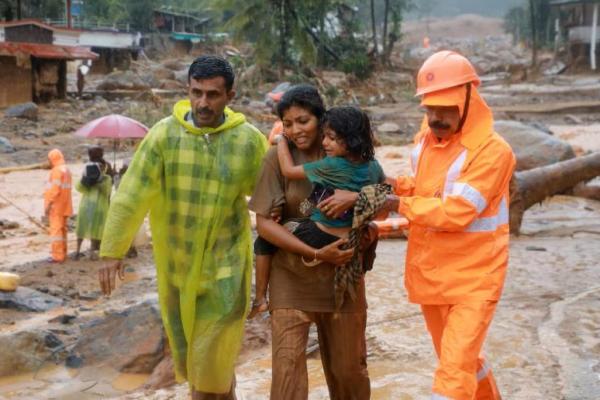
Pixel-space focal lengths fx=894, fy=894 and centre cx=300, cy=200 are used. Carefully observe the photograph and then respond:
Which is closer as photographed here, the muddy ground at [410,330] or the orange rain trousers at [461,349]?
the orange rain trousers at [461,349]

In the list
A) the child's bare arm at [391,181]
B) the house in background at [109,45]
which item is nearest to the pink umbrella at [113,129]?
the child's bare arm at [391,181]

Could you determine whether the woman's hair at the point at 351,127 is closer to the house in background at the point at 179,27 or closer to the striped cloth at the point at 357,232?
the striped cloth at the point at 357,232

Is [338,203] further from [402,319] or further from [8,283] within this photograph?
[8,283]

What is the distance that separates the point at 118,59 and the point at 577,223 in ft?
120

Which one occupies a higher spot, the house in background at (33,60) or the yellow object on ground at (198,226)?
the house in background at (33,60)

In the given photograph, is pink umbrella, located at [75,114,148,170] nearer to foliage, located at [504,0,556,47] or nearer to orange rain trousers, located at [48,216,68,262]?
orange rain trousers, located at [48,216,68,262]

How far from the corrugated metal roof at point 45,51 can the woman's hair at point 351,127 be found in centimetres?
2650

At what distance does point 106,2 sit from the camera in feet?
160

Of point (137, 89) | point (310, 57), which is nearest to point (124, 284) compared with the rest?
point (310, 57)

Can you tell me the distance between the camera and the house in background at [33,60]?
2873 centimetres

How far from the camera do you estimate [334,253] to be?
3516 millimetres

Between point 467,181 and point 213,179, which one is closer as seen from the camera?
point 467,181

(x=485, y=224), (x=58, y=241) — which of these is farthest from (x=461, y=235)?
(x=58, y=241)

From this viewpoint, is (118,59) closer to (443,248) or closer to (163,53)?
(163,53)
